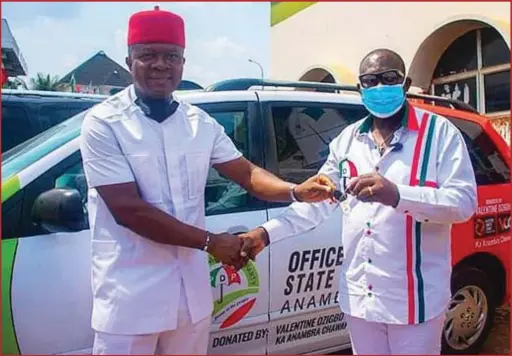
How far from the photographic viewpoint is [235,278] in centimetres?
306

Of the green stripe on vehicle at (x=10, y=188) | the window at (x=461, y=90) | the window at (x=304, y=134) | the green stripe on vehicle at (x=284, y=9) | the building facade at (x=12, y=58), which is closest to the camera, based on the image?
the green stripe on vehicle at (x=10, y=188)

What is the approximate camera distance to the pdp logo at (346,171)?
215 cm

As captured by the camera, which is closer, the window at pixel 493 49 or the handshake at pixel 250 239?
the handshake at pixel 250 239

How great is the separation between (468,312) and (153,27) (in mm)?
3194

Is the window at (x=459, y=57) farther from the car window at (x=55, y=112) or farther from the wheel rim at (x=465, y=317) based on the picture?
the car window at (x=55, y=112)

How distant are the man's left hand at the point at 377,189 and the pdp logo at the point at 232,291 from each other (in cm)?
121

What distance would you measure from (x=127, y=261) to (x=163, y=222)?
0.63ft

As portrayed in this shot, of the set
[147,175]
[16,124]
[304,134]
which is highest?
[16,124]

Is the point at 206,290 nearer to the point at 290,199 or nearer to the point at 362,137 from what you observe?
the point at 290,199

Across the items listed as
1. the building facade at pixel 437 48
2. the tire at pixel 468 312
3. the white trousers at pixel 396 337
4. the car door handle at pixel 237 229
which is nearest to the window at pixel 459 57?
the building facade at pixel 437 48

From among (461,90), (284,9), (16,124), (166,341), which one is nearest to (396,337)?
(166,341)

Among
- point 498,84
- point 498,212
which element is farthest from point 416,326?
point 498,84

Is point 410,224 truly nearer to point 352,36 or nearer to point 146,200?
point 146,200

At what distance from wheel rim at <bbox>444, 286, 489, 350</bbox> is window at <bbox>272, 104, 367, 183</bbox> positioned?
55.6 inches
